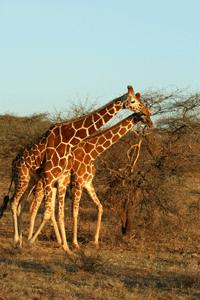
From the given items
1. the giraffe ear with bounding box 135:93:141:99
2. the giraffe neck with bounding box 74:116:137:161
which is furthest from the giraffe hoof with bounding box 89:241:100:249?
the giraffe ear with bounding box 135:93:141:99

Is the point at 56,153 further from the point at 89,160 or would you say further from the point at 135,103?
the point at 135,103

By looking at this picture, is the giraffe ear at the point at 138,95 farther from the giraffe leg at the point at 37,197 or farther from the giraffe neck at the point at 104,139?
the giraffe leg at the point at 37,197

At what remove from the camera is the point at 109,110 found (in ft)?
40.5

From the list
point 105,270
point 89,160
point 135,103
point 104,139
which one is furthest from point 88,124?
point 105,270

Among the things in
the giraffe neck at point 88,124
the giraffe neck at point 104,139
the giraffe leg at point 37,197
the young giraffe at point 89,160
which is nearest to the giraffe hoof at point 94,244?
the young giraffe at point 89,160

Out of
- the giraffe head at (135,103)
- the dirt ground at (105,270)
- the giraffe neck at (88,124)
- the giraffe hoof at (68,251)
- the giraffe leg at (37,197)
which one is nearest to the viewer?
the dirt ground at (105,270)

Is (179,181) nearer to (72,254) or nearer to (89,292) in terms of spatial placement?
(72,254)

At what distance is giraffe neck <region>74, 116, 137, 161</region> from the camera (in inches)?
494

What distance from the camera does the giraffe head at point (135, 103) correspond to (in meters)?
12.0

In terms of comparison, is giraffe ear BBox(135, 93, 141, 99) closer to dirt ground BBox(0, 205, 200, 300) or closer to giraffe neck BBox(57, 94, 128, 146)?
giraffe neck BBox(57, 94, 128, 146)

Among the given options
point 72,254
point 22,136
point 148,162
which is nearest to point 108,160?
point 148,162

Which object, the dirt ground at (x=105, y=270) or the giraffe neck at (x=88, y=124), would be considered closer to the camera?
the dirt ground at (x=105, y=270)

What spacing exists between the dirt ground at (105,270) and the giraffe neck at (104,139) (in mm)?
1736

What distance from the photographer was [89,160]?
12.8 metres
